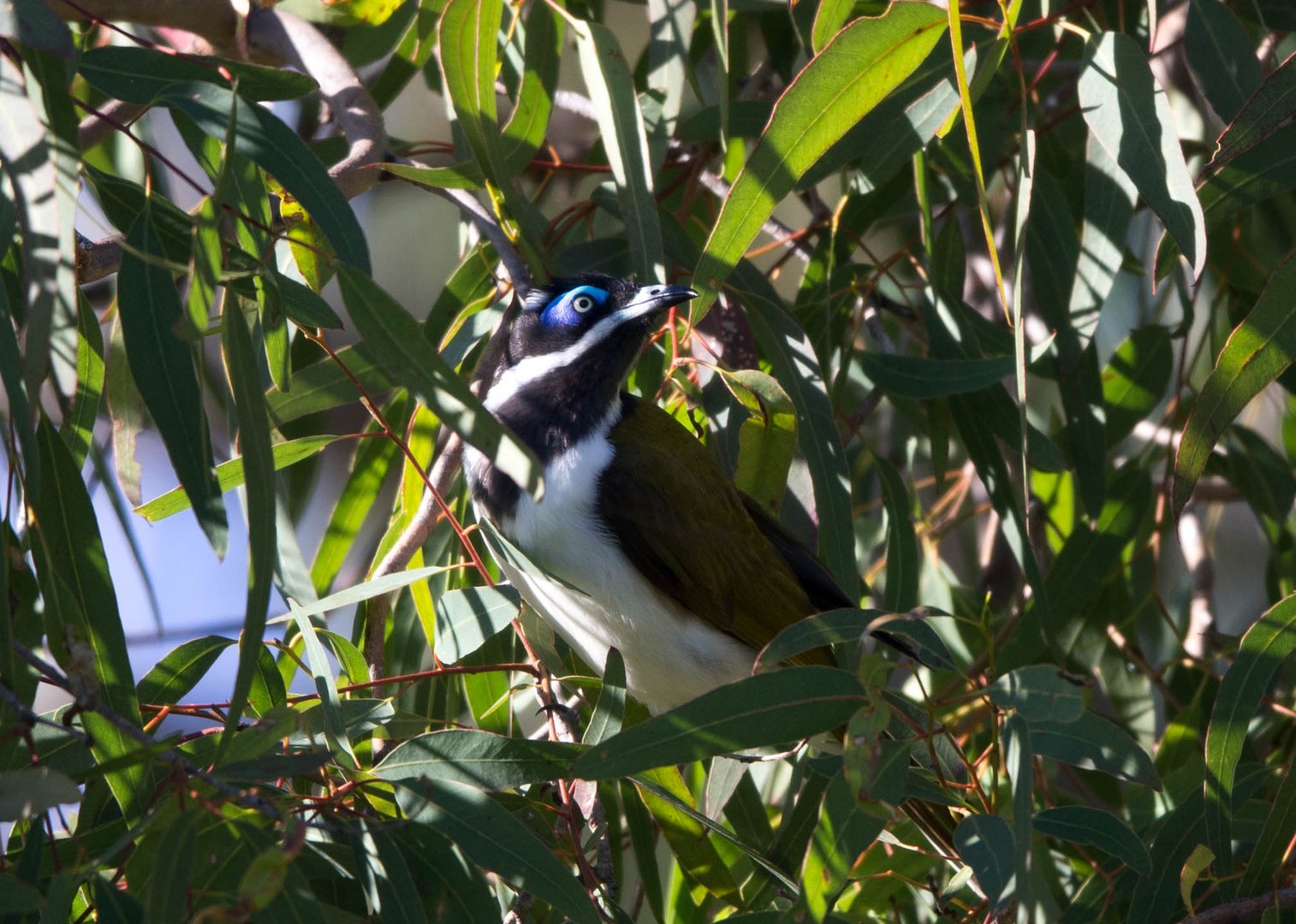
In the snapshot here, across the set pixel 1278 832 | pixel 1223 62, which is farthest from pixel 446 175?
pixel 1278 832

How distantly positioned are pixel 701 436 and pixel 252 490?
171 cm

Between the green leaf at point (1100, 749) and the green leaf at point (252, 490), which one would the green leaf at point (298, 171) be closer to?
the green leaf at point (252, 490)

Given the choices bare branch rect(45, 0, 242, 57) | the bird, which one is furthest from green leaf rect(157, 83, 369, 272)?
bare branch rect(45, 0, 242, 57)

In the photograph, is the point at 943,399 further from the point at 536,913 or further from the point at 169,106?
the point at 169,106

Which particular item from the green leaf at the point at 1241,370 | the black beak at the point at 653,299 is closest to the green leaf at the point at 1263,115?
the green leaf at the point at 1241,370

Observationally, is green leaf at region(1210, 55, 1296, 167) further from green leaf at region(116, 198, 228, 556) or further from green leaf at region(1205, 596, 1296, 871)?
green leaf at region(116, 198, 228, 556)

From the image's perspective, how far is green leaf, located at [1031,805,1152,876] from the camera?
2320 mm

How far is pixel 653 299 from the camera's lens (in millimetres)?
2967

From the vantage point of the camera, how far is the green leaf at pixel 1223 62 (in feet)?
9.59

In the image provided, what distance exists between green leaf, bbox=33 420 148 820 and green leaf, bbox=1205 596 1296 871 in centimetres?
179

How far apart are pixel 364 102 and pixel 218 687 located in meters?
4.03

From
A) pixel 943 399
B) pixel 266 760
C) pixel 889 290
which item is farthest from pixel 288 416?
pixel 889 290

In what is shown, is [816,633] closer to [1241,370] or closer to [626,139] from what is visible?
[1241,370]

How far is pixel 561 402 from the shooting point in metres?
3.25
